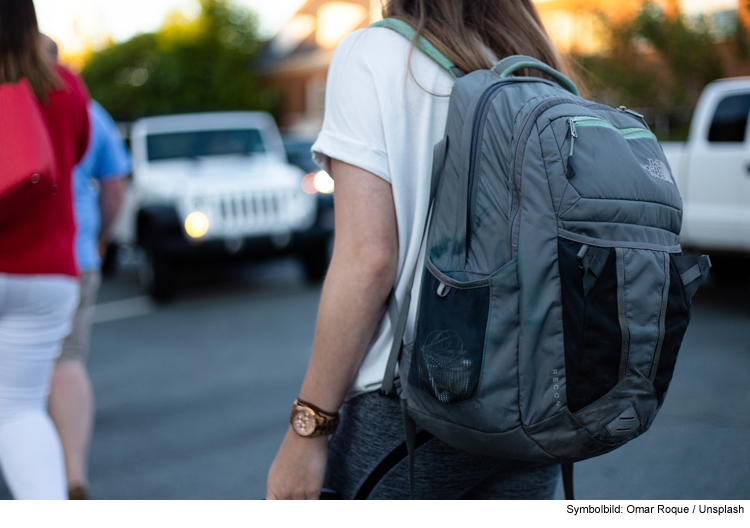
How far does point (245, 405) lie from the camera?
459 cm

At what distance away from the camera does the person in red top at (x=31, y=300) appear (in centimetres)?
190

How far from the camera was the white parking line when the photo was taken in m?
7.43

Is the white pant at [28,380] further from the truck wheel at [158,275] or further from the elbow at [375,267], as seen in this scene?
the truck wheel at [158,275]

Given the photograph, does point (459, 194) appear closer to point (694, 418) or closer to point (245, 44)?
point (694, 418)

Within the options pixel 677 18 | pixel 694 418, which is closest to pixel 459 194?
pixel 694 418

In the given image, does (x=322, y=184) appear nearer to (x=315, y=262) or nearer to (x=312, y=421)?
(x=315, y=262)

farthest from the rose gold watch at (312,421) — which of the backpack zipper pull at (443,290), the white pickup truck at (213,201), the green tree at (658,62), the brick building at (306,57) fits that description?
the brick building at (306,57)

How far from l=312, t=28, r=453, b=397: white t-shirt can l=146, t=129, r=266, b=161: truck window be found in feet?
25.9

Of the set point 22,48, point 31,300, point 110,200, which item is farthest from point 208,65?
point 31,300

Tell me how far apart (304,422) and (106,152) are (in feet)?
8.55

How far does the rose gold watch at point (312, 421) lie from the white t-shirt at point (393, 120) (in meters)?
0.12

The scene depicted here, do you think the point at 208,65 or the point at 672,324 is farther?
the point at 208,65

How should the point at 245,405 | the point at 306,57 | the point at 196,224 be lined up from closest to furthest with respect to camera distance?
the point at 245,405 → the point at 196,224 → the point at 306,57

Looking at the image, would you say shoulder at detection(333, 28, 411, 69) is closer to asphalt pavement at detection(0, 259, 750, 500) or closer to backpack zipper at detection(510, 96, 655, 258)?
backpack zipper at detection(510, 96, 655, 258)
